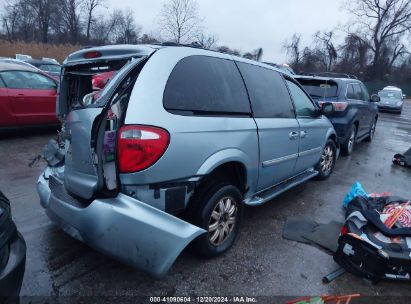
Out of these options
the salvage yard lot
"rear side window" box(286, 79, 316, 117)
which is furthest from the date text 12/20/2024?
"rear side window" box(286, 79, 316, 117)

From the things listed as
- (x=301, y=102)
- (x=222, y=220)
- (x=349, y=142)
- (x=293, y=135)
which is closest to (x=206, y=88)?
(x=222, y=220)

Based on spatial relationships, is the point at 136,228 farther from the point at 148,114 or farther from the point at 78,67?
the point at 78,67

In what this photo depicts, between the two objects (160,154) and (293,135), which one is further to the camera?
(293,135)

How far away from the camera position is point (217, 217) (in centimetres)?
279

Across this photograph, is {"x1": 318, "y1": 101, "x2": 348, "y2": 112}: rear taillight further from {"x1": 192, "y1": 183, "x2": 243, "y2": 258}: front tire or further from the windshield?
the windshield

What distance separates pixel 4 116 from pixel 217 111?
5.52 m

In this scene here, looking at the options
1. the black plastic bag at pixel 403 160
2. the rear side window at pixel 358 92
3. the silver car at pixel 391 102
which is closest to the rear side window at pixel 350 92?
the rear side window at pixel 358 92

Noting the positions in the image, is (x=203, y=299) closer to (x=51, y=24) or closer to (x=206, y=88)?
(x=206, y=88)

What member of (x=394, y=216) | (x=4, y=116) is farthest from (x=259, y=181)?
(x=4, y=116)

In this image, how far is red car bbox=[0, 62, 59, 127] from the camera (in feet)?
20.8

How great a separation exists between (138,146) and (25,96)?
5664 mm

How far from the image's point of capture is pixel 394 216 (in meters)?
3.14

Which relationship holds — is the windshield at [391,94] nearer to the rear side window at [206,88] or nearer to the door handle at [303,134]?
the door handle at [303,134]

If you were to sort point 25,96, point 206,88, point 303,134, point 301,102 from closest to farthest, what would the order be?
point 206,88, point 303,134, point 301,102, point 25,96
